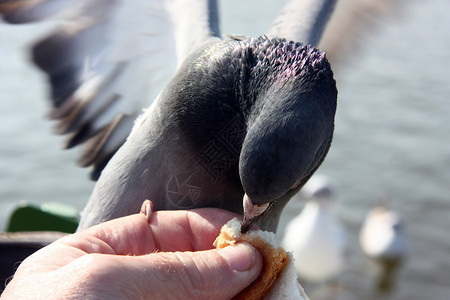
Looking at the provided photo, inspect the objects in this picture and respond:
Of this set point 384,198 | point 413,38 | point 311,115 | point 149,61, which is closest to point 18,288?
point 311,115

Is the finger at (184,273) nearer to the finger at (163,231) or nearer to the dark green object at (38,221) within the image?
the finger at (163,231)

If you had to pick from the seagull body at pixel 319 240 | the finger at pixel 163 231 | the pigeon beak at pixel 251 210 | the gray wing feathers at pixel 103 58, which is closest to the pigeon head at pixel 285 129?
the pigeon beak at pixel 251 210

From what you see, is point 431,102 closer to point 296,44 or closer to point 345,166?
point 345,166

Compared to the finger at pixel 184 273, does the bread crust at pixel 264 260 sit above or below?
below

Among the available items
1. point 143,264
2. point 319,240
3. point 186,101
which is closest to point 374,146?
point 319,240

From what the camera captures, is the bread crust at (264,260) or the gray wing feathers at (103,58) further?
the gray wing feathers at (103,58)

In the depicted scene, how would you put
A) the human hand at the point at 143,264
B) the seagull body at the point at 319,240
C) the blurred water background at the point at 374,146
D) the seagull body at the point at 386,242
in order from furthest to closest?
the seagull body at the point at 386,242 < the seagull body at the point at 319,240 < the blurred water background at the point at 374,146 < the human hand at the point at 143,264

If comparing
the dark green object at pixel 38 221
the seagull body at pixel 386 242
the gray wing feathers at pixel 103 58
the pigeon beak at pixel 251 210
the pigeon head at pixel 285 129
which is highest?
the pigeon head at pixel 285 129
